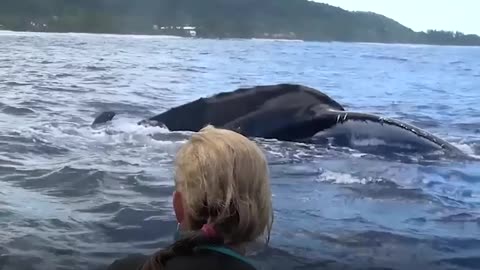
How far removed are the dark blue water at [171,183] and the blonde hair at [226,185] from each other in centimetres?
154

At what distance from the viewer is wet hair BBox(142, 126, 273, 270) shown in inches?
82.8

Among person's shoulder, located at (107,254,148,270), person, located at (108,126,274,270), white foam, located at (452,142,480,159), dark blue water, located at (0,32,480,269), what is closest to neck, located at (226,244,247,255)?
person, located at (108,126,274,270)

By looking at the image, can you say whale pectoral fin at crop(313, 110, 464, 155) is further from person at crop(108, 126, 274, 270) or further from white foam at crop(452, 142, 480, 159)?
person at crop(108, 126, 274, 270)

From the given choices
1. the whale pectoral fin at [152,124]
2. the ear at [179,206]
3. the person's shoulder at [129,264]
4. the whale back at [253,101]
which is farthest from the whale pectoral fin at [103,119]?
the ear at [179,206]

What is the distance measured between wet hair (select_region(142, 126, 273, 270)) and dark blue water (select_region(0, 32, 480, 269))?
5.07 feet

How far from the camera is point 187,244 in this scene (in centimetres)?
208

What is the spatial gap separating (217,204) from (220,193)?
26mm

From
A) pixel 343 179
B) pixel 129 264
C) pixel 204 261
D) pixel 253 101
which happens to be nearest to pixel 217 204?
pixel 204 261

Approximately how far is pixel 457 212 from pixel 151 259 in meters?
2.99

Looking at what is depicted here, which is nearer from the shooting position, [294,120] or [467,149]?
[294,120]

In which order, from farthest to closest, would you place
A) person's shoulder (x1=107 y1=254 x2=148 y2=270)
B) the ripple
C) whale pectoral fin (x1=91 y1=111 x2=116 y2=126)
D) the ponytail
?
the ripple → whale pectoral fin (x1=91 y1=111 x2=116 y2=126) → person's shoulder (x1=107 y1=254 x2=148 y2=270) → the ponytail

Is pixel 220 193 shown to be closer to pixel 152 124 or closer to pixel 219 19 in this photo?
pixel 219 19

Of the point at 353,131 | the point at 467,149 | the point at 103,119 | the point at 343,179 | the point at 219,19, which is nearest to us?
Result: the point at 343,179

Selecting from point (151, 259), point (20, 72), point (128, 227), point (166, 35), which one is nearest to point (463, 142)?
point (166, 35)
